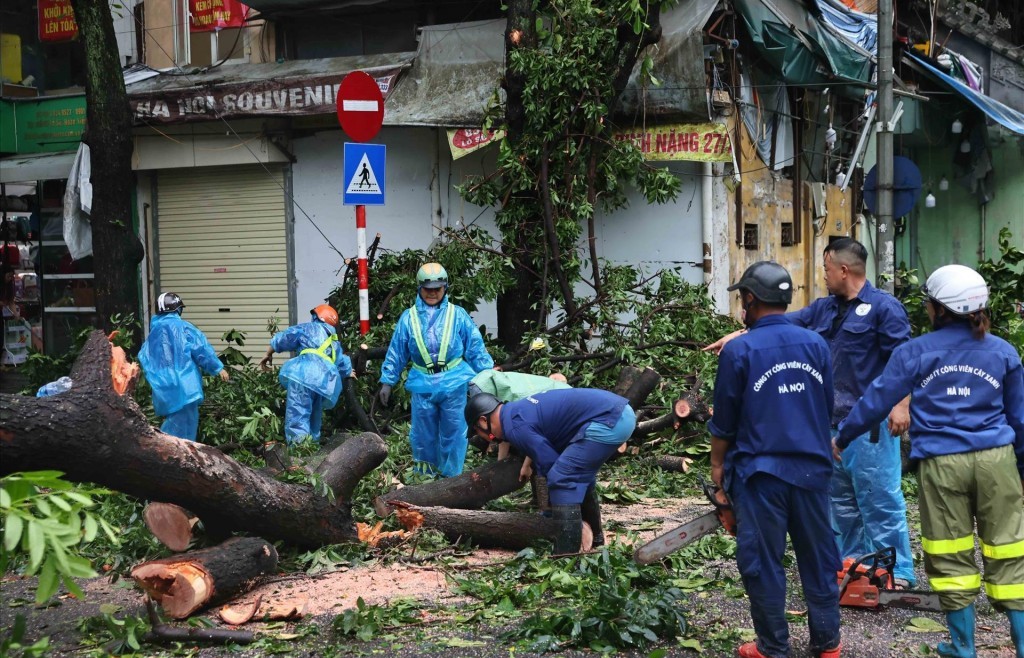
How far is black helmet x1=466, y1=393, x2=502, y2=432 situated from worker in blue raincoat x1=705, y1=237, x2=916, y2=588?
1816mm

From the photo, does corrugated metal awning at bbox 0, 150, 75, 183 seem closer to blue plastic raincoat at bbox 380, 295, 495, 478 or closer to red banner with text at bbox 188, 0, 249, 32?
red banner with text at bbox 188, 0, 249, 32

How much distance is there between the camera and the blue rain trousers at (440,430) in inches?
336

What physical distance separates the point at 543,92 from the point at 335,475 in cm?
535

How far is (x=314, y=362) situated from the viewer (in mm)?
9359

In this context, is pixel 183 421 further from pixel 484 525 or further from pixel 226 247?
pixel 226 247

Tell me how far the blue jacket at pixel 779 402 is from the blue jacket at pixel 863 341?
115cm

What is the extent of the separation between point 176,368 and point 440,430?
244cm

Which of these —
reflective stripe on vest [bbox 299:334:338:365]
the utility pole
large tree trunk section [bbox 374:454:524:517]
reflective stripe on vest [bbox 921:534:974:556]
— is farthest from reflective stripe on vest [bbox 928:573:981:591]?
the utility pole

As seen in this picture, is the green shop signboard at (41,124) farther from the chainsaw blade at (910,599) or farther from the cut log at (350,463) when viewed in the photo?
the chainsaw blade at (910,599)

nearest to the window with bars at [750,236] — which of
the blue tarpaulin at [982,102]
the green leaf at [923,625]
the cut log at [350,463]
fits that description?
the blue tarpaulin at [982,102]

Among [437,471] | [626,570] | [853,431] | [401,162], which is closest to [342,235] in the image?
[401,162]

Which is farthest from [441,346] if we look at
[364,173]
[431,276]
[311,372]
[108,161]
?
[108,161]

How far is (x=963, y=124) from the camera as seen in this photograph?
60.5 ft

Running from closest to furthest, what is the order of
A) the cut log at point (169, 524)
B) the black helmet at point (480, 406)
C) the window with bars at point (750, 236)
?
the cut log at point (169, 524), the black helmet at point (480, 406), the window with bars at point (750, 236)
